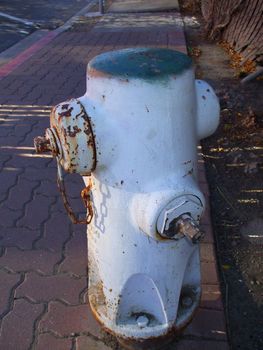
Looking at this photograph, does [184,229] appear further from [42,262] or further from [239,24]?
[239,24]

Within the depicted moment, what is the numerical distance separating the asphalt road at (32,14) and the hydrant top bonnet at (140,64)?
21.8 ft

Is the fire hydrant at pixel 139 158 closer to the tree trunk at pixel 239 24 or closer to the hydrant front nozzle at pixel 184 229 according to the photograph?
the hydrant front nozzle at pixel 184 229

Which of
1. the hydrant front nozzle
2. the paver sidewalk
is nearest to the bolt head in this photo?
the paver sidewalk

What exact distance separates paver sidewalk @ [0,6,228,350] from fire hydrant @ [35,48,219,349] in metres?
0.43

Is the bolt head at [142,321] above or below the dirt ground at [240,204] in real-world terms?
above

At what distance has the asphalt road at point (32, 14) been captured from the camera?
906 centimetres

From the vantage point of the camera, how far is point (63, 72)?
20.2 feet

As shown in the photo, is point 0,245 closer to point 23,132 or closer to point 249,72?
point 23,132

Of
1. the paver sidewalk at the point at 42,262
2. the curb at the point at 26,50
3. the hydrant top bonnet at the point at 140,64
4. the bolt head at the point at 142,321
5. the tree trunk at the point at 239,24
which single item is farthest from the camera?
the curb at the point at 26,50

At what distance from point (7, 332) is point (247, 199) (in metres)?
1.77

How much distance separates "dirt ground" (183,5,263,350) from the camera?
89.0 inches

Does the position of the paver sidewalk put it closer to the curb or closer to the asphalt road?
the curb

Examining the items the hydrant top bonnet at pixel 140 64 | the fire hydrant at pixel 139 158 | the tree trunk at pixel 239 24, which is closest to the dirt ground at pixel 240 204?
the fire hydrant at pixel 139 158

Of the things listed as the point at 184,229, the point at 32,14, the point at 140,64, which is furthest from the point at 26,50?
the point at 184,229
